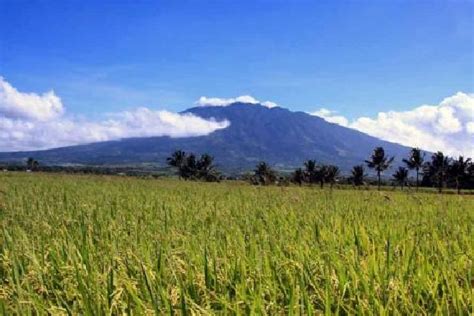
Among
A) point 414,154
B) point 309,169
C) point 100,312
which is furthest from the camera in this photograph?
point 309,169

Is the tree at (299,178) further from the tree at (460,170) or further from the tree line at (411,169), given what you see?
the tree at (460,170)

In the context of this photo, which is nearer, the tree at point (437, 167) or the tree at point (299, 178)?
the tree at point (299, 178)

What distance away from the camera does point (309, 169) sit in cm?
14750

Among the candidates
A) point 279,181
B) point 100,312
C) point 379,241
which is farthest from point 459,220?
point 279,181

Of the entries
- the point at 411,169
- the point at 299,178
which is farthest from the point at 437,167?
the point at 299,178

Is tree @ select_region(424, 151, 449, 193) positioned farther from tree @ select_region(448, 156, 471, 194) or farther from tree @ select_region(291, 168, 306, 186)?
tree @ select_region(291, 168, 306, 186)

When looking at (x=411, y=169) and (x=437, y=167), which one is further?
(x=411, y=169)

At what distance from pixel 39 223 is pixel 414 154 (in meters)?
142

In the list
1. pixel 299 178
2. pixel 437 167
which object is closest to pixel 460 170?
pixel 437 167

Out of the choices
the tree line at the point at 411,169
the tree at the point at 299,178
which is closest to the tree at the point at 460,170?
the tree line at the point at 411,169

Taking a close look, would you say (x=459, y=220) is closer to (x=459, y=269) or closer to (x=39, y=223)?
(x=459, y=269)

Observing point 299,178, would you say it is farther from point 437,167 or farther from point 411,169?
point 411,169

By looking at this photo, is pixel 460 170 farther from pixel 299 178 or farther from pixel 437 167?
pixel 299 178

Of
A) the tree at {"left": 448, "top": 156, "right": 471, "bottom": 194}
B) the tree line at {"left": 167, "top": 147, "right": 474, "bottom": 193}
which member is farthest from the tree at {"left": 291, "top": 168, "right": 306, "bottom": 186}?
the tree at {"left": 448, "top": 156, "right": 471, "bottom": 194}
